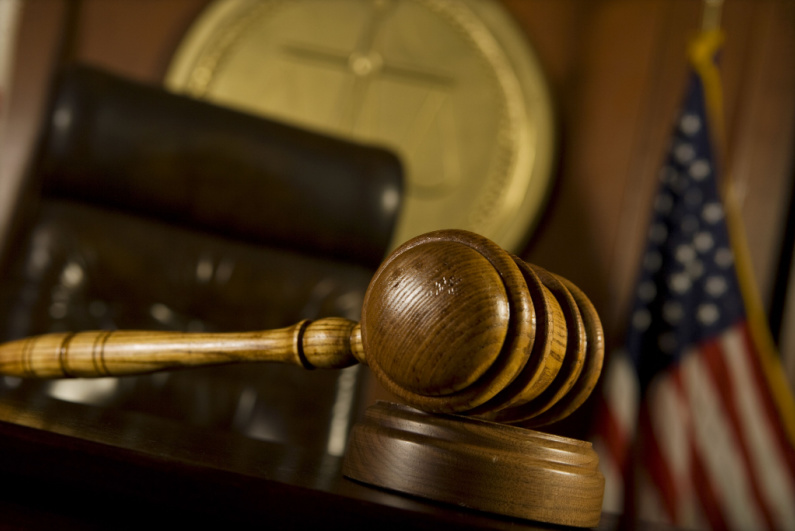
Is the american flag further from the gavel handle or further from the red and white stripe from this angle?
the gavel handle

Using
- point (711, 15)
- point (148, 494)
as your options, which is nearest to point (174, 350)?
point (148, 494)

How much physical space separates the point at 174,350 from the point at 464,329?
0.25 meters

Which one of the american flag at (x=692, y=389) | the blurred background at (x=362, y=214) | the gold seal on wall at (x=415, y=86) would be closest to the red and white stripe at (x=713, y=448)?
the american flag at (x=692, y=389)

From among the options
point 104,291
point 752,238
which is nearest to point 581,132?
point 752,238

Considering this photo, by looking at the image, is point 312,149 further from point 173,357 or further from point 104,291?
point 173,357

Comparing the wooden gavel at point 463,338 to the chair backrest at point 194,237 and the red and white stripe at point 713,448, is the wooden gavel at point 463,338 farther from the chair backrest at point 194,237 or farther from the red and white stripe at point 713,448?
the red and white stripe at point 713,448

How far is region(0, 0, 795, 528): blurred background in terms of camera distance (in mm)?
1260

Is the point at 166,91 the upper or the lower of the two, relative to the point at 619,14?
lower

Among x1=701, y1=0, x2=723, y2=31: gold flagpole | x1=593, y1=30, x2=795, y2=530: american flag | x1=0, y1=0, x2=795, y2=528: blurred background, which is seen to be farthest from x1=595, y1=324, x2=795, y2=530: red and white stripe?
x1=701, y1=0, x2=723, y2=31: gold flagpole

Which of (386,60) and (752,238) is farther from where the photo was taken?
(386,60)

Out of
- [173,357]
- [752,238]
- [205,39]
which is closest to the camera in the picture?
[173,357]

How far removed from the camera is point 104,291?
1.26 m

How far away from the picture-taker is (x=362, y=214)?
134cm

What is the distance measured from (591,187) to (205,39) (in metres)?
1.19
